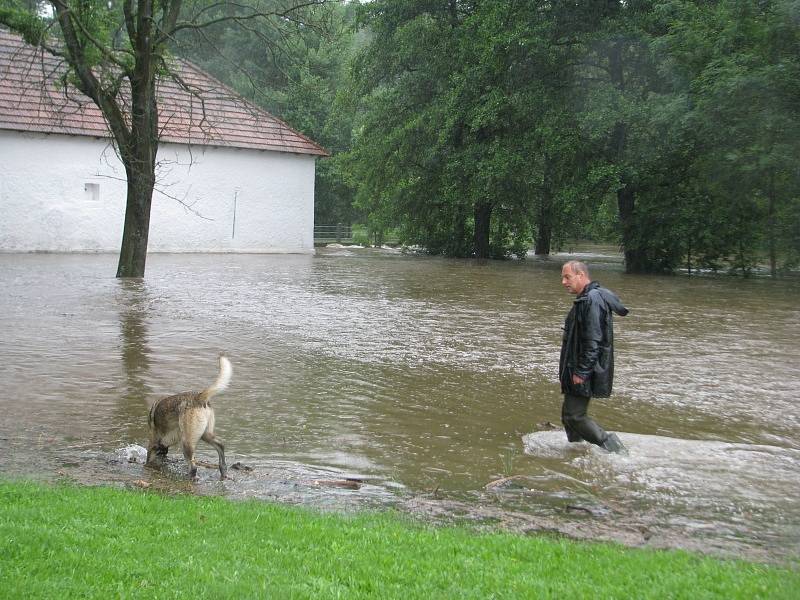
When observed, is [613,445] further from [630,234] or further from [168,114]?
[168,114]

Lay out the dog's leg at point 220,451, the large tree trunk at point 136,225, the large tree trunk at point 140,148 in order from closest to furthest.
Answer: the dog's leg at point 220,451 → the large tree trunk at point 140,148 → the large tree trunk at point 136,225

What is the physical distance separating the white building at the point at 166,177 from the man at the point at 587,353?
22523 mm

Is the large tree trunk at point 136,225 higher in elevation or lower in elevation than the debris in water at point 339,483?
higher

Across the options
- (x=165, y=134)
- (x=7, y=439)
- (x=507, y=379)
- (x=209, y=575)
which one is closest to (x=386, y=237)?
(x=165, y=134)

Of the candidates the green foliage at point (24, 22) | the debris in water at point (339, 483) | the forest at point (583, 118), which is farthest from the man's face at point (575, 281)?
the green foliage at point (24, 22)

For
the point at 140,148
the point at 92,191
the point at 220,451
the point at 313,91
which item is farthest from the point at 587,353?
the point at 313,91

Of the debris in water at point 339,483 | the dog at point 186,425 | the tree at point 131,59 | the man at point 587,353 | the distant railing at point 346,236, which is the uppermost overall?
the tree at point 131,59

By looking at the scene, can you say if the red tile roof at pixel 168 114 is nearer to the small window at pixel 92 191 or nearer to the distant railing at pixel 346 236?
the small window at pixel 92 191

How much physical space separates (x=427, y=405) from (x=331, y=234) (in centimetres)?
4371

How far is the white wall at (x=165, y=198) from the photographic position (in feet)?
105

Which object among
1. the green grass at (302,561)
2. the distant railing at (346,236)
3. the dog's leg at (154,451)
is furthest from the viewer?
the distant railing at (346,236)

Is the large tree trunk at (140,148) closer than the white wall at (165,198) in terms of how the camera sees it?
Yes

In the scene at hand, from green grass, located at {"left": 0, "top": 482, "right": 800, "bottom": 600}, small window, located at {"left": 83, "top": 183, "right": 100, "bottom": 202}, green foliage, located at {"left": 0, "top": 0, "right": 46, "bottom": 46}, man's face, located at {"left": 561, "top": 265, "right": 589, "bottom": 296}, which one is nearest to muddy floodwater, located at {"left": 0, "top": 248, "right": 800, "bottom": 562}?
green grass, located at {"left": 0, "top": 482, "right": 800, "bottom": 600}

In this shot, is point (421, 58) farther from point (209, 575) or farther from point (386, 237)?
point (209, 575)
